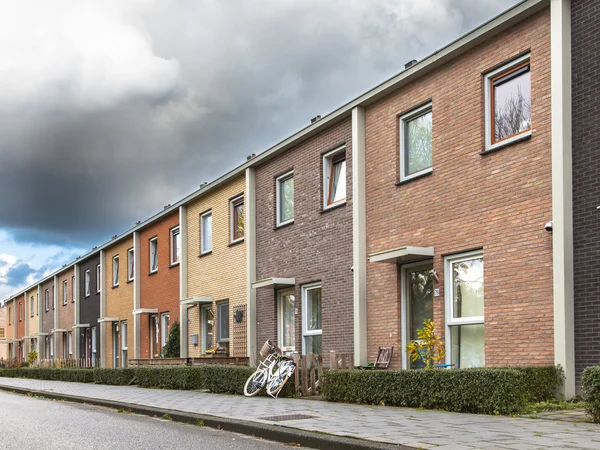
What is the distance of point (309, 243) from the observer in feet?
60.9

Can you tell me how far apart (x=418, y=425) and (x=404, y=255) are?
5.56 meters

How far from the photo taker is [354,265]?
16.4 metres

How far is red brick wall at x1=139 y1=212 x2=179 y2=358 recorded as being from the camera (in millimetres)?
27312

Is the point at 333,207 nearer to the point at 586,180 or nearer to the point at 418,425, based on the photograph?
the point at 586,180

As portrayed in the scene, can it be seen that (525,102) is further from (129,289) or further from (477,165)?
(129,289)

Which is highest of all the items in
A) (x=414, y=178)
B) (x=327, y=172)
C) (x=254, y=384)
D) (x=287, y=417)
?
(x=327, y=172)

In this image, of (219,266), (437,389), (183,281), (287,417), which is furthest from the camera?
(183,281)

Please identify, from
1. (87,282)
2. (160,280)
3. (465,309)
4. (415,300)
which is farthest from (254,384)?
(87,282)

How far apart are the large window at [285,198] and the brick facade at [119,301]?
44.1ft

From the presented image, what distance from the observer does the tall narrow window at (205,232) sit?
24.8 metres

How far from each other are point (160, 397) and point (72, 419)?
3739mm

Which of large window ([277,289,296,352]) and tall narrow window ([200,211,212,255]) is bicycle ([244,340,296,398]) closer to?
large window ([277,289,296,352])

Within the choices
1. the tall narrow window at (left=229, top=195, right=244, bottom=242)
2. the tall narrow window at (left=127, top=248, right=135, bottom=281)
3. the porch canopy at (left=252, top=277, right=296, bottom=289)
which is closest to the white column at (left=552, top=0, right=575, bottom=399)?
the porch canopy at (left=252, top=277, right=296, bottom=289)

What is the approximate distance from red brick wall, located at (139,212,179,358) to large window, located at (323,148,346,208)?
10286 mm
